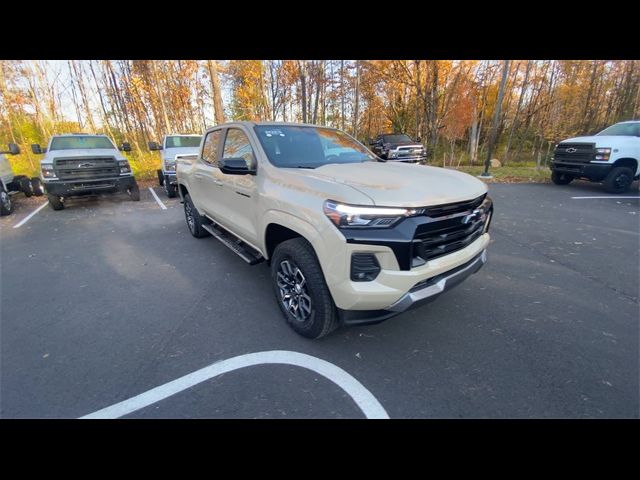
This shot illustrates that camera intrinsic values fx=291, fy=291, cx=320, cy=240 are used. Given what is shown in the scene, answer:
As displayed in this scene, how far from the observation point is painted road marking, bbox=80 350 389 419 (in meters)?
1.98

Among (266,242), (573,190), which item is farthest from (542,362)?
(573,190)

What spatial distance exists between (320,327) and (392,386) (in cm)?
70

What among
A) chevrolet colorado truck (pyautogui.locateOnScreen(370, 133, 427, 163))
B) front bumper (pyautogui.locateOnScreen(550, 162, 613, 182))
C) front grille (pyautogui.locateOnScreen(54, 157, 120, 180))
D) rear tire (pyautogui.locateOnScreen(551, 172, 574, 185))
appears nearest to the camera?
front grille (pyautogui.locateOnScreen(54, 157, 120, 180))

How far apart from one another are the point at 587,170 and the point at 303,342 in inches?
420

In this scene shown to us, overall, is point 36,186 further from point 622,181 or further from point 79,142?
point 622,181

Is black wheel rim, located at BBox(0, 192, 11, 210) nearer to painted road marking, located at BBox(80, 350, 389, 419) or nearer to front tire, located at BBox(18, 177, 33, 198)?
front tire, located at BBox(18, 177, 33, 198)

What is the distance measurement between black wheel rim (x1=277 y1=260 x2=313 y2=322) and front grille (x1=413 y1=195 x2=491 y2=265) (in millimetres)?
968

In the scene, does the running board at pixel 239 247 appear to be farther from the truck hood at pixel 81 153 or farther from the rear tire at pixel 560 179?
the rear tire at pixel 560 179

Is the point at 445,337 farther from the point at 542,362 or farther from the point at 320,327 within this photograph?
the point at 320,327

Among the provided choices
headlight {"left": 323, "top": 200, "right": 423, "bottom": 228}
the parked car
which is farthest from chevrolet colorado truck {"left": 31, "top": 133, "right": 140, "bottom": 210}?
headlight {"left": 323, "top": 200, "right": 423, "bottom": 228}

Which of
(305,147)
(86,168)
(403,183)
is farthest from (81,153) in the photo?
(403,183)

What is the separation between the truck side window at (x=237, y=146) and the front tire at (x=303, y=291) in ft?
3.58

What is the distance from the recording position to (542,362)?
234 cm

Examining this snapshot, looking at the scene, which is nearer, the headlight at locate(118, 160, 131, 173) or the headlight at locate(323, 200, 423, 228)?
the headlight at locate(323, 200, 423, 228)
